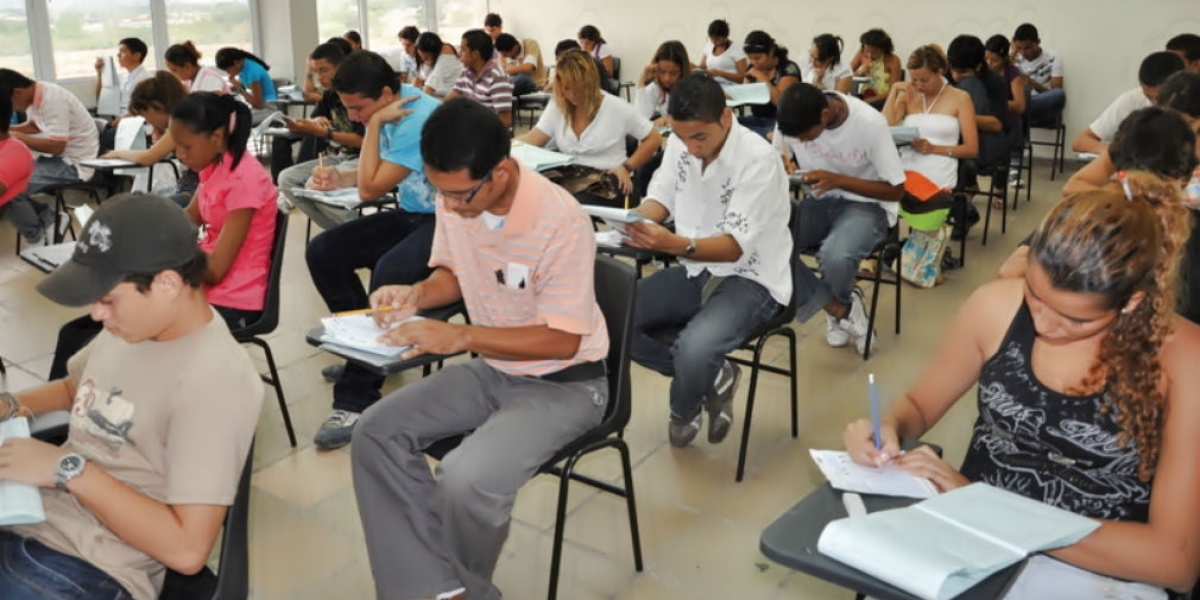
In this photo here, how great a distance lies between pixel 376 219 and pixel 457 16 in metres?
8.90

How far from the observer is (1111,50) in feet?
25.8

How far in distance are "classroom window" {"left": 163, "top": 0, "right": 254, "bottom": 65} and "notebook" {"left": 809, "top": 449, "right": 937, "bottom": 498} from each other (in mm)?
8627

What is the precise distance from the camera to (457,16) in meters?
11.8

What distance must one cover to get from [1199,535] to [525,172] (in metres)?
1.48

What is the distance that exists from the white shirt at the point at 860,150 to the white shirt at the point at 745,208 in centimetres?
93

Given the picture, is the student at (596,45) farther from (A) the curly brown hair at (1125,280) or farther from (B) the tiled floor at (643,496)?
(A) the curly brown hair at (1125,280)

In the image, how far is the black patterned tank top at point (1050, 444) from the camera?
59.5 inches

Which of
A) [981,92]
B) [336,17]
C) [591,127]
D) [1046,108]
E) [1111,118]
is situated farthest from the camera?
[336,17]

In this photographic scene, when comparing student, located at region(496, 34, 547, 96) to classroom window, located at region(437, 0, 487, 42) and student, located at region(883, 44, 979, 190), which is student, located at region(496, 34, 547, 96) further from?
student, located at region(883, 44, 979, 190)

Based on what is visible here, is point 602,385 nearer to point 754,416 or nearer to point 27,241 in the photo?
point 754,416

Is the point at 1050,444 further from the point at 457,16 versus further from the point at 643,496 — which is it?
the point at 457,16

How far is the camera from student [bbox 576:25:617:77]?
984cm

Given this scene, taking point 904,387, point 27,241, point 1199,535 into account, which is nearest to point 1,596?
point 1199,535

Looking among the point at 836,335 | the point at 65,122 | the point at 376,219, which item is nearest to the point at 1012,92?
the point at 836,335
